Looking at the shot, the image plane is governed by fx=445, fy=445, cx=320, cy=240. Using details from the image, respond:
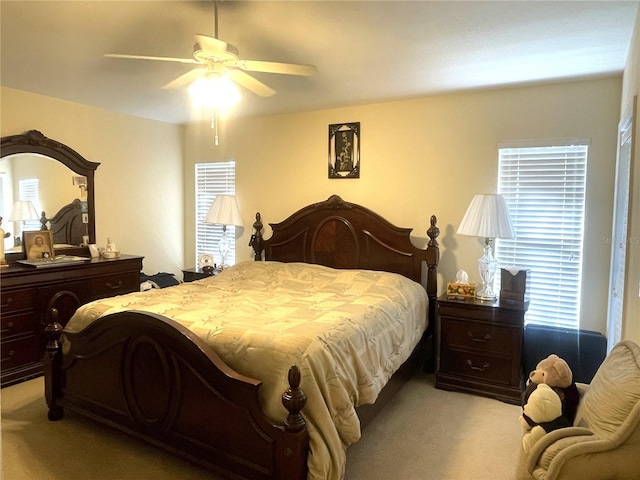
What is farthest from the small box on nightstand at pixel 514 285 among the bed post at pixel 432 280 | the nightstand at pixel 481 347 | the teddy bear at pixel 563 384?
the teddy bear at pixel 563 384

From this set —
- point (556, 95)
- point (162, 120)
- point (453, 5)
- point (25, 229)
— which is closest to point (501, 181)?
point (556, 95)

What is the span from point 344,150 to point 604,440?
11.1 ft

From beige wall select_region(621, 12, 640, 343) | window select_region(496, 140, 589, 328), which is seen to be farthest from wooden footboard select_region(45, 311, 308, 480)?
window select_region(496, 140, 589, 328)

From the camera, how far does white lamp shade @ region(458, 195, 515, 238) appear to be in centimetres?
341

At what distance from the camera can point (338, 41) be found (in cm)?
276

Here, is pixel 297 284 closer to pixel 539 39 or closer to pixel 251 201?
pixel 251 201

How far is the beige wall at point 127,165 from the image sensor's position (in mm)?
4082

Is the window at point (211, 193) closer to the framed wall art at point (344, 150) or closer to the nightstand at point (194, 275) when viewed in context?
the nightstand at point (194, 275)

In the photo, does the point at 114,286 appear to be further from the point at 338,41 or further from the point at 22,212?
the point at 338,41

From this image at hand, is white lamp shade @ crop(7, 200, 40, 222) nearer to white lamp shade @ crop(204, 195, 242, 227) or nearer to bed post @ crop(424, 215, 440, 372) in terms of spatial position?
white lamp shade @ crop(204, 195, 242, 227)

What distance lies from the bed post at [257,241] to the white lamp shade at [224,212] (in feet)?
0.64

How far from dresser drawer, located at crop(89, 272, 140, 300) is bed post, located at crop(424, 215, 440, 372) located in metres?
2.87

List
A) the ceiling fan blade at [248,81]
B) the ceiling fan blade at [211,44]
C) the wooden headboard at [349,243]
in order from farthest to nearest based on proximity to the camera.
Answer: the wooden headboard at [349,243], the ceiling fan blade at [248,81], the ceiling fan blade at [211,44]

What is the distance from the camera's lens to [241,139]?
510 centimetres
